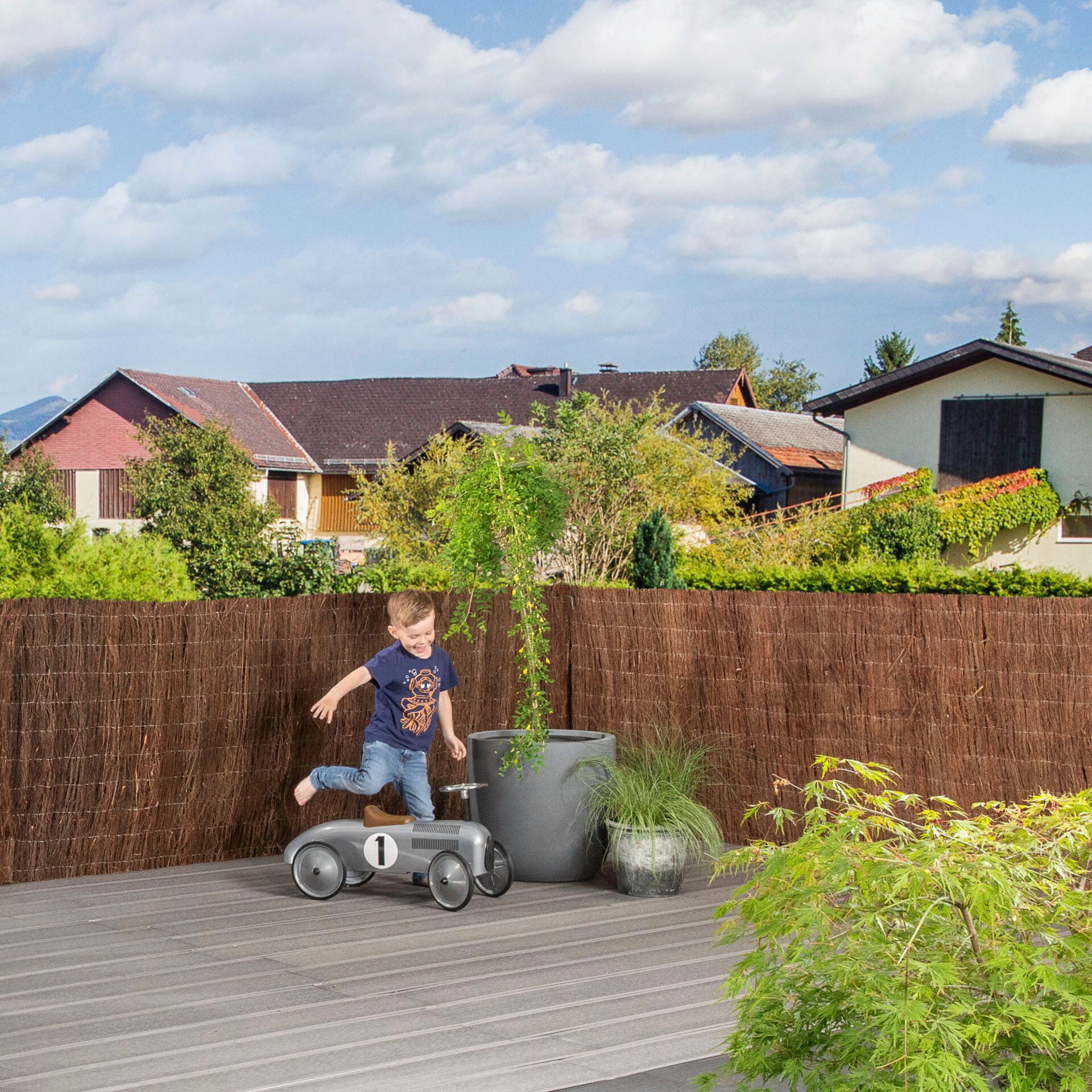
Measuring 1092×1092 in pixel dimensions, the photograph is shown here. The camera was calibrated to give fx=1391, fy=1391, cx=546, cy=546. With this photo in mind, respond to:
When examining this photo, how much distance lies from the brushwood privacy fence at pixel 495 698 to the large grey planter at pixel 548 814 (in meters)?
1.19

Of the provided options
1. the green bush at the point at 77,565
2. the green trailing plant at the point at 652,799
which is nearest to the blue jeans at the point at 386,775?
the green trailing plant at the point at 652,799

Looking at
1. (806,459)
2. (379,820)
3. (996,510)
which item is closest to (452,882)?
(379,820)

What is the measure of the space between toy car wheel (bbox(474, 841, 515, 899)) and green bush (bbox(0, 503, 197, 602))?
4227 mm

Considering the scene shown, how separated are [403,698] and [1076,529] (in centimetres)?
2162

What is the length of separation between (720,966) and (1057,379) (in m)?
23.3

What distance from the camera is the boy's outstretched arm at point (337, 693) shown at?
6.69 m

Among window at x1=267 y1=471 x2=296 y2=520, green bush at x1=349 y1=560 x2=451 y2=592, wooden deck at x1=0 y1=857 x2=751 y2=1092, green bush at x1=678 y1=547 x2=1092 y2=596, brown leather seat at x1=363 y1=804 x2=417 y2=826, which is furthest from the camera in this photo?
window at x1=267 y1=471 x2=296 y2=520

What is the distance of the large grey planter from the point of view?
7137mm

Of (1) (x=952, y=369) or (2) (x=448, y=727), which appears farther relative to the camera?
(1) (x=952, y=369)

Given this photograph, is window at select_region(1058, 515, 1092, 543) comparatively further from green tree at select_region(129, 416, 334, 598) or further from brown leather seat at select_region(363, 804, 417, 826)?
brown leather seat at select_region(363, 804, 417, 826)

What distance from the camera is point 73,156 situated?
19.4m

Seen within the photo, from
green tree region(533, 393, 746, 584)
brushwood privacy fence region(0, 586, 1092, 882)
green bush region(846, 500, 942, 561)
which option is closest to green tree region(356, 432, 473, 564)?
green tree region(533, 393, 746, 584)

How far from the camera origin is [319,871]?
6609mm

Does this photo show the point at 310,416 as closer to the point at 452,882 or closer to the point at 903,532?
the point at 903,532
